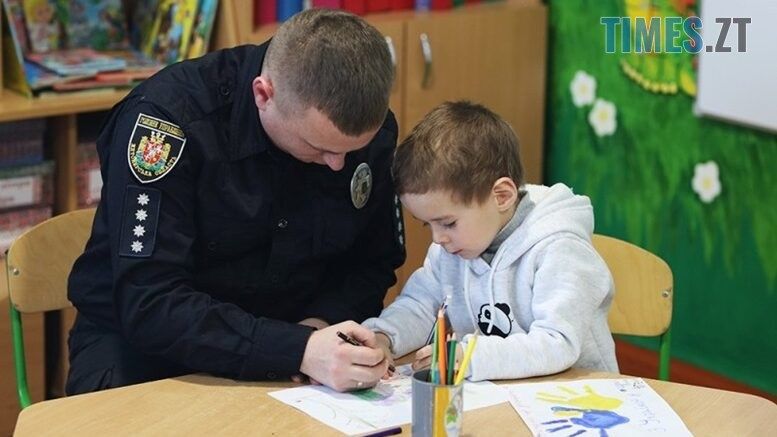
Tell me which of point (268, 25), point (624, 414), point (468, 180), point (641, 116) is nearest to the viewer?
point (624, 414)

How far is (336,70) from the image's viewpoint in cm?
184

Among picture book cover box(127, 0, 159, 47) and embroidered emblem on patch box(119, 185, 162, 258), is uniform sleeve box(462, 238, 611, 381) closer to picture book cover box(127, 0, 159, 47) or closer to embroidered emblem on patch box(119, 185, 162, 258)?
embroidered emblem on patch box(119, 185, 162, 258)

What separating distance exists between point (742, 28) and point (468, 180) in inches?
60.5

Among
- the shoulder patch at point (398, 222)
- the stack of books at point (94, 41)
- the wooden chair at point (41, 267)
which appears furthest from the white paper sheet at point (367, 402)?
the stack of books at point (94, 41)

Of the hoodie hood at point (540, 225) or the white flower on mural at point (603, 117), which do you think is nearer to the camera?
the hoodie hood at point (540, 225)

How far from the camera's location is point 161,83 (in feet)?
6.70

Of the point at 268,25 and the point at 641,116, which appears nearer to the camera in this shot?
the point at 268,25

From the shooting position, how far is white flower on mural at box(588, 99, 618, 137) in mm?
3680

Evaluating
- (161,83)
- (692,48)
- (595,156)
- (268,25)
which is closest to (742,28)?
(692,48)

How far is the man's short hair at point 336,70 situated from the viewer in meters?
1.85

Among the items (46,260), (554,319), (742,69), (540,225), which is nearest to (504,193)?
(540,225)

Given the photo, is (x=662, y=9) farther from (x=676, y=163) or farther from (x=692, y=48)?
(x=676, y=163)

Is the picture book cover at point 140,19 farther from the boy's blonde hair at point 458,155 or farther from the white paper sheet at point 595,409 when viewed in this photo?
the white paper sheet at point 595,409

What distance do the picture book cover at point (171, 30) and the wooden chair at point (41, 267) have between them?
986 millimetres
